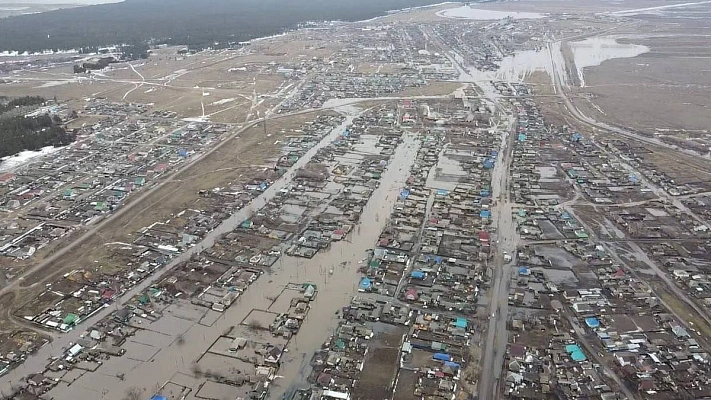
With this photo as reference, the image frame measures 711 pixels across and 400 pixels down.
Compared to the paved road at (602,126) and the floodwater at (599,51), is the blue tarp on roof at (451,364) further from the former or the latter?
the floodwater at (599,51)

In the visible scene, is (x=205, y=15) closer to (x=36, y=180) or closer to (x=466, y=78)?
(x=466, y=78)

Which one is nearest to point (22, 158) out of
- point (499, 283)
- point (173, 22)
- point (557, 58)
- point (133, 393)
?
point (133, 393)

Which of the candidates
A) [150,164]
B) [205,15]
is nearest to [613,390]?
[150,164]

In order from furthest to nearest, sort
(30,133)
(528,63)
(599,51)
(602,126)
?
1. (599,51)
2. (528,63)
3. (602,126)
4. (30,133)

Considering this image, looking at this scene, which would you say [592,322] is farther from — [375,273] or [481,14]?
[481,14]

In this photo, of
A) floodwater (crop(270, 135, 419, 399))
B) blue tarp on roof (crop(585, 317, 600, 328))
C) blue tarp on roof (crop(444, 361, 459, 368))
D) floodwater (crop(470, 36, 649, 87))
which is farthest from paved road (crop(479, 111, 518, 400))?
floodwater (crop(470, 36, 649, 87))

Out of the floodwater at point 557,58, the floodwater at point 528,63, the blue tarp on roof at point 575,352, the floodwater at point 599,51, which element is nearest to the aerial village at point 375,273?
the blue tarp on roof at point 575,352
